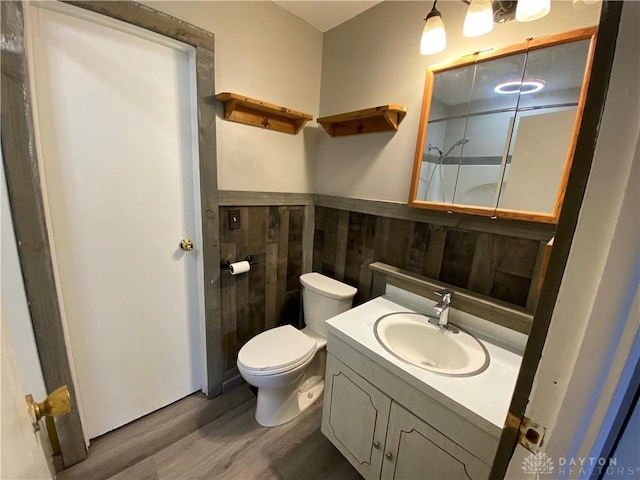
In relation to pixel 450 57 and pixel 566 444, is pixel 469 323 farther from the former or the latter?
pixel 450 57

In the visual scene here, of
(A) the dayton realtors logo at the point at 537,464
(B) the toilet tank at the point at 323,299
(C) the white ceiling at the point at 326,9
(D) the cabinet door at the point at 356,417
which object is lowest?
(D) the cabinet door at the point at 356,417

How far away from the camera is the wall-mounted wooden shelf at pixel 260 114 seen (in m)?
1.34

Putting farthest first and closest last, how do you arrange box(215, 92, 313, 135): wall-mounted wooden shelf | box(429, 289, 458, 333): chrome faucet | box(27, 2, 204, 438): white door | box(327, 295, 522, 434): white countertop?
box(215, 92, 313, 135): wall-mounted wooden shelf → box(429, 289, 458, 333): chrome faucet → box(27, 2, 204, 438): white door → box(327, 295, 522, 434): white countertop

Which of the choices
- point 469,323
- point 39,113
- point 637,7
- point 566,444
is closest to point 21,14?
point 39,113

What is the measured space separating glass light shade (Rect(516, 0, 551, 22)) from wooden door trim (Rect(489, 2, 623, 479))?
0.82 m

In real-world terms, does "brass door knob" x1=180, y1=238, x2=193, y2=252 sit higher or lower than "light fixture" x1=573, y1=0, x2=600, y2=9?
lower

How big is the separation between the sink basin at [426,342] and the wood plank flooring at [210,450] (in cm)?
69

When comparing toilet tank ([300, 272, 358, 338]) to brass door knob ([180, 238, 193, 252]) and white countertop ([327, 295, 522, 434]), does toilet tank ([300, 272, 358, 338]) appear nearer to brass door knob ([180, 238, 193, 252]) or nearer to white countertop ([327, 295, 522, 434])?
white countertop ([327, 295, 522, 434])

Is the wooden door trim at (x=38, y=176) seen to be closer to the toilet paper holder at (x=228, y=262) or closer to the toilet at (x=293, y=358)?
the toilet paper holder at (x=228, y=262)

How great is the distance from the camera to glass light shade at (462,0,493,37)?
96 centimetres

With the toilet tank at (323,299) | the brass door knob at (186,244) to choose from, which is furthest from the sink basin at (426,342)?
the brass door knob at (186,244)

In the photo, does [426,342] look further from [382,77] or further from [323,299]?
[382,77]

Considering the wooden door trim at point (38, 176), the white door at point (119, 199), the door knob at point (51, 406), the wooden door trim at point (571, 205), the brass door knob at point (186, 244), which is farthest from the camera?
the brass door knob at point (186, 244)

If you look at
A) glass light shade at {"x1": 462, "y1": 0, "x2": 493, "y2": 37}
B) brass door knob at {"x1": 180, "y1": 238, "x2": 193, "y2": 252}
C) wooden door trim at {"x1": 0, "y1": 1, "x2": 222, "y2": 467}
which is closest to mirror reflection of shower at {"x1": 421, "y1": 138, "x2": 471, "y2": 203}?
glass light shade at {"x1": 462, "y1": 0, "x2": 493, "y2": 37}
